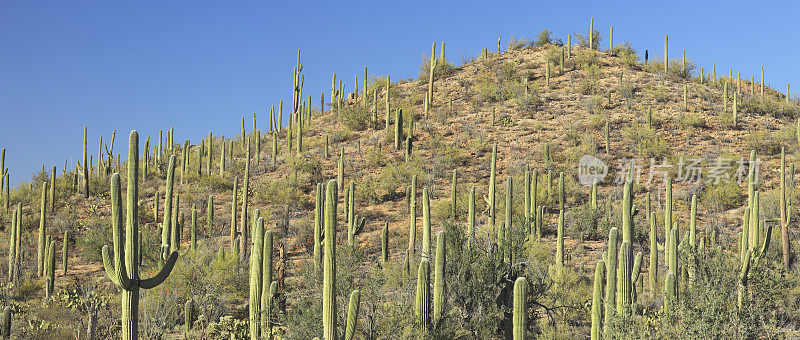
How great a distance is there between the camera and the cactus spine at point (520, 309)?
8680 mm

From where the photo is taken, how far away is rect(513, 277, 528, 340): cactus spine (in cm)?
868

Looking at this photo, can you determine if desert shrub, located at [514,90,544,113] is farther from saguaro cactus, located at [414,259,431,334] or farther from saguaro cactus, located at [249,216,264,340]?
saguaro cactus, located at [249,216,264,340]

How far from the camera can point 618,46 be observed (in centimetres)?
3634

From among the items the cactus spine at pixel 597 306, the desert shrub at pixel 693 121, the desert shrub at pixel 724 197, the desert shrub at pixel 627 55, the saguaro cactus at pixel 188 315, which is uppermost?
the desert shrub at pixel 627 55

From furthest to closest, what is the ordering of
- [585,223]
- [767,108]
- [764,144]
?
[767,108] < [764,144] < [585,223]

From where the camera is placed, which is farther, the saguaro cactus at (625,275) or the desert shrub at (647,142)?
the desert shrub at (647,142)

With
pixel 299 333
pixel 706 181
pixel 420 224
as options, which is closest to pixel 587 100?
pixel 706 181

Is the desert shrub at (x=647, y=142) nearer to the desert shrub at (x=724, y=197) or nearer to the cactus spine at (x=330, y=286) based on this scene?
the desert shrub at (x=724, y=197)

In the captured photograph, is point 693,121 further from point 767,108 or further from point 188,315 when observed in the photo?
point 188,315

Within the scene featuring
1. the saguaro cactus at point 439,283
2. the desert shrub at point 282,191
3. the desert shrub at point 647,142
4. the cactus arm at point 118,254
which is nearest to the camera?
the cactus arm at point 118,254

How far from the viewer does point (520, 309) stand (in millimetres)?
8750

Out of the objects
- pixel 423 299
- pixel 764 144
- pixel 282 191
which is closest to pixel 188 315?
pixel 423 299

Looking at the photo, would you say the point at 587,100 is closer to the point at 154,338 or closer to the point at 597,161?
the point at 597,161

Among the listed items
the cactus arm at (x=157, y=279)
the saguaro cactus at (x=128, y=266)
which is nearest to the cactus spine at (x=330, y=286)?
the cactus arm at (x=157, y=279)
